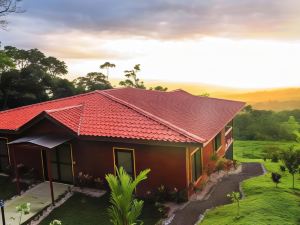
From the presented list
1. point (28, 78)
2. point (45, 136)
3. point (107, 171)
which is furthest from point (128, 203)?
point (28, 78)

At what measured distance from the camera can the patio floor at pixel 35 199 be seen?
14.2 meters

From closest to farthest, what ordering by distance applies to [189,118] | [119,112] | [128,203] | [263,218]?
[128,203]
[263,218]
[119,112]
[189,118]

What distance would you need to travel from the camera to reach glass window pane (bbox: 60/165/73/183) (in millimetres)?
17080

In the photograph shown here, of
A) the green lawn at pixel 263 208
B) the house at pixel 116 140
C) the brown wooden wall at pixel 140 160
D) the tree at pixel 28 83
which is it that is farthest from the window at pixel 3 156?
the tree at pixel 28 83

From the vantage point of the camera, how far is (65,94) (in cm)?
4369

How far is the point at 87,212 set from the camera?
14.1 metres

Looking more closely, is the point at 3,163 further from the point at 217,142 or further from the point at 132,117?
the point at 217,142

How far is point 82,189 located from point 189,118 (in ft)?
22.3

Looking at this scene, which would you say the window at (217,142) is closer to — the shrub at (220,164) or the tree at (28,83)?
the shrub at (220,164)

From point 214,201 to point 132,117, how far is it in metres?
5.46

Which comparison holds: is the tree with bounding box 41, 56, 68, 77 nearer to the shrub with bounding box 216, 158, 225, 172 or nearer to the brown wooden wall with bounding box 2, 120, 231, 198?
the brown wooden wall with bounding box 2, 120, 231, 198

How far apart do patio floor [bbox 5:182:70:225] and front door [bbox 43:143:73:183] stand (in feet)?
1.26

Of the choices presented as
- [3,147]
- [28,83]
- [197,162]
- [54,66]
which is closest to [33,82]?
[28,83]

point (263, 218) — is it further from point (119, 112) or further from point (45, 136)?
point (45, 136)
